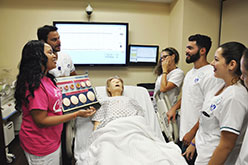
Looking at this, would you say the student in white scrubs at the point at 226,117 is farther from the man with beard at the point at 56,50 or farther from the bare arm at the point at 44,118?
the man with beard at the point at 56,50

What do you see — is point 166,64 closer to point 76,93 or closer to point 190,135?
point 190,135

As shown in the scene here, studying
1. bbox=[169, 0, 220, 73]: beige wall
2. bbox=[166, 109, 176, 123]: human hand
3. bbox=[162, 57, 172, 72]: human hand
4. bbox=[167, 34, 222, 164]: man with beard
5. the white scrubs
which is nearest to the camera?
the white scrubs

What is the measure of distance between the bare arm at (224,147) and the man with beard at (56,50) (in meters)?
1.56

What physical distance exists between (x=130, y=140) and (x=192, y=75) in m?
0.88

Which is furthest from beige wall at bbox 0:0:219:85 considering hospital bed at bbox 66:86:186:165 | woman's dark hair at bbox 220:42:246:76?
woman's dark hair at bbox 220:42:246:76

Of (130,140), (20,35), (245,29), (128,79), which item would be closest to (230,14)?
(245,29)

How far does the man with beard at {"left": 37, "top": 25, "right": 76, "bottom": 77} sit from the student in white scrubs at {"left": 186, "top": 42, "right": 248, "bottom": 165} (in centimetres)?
145

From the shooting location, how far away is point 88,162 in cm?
141

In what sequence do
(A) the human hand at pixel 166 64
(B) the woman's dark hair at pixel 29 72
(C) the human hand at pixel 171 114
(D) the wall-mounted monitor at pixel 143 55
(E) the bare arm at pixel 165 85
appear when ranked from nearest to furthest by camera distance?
(B) the woman's dark hair at pixel 29 72 → (C) the human hand at pixel 171 114 → (E) the bare arm at pixel 165 85 → (A) the human hand at pixel 166 64 → (D) the wall-mounted monitor at pixel 143 55

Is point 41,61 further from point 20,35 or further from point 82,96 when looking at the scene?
point 20,35

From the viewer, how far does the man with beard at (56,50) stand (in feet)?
6.26

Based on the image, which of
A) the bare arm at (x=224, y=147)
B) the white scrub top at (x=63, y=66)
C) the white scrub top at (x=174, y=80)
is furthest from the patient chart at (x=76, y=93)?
the bare arm at (x=224, y=147)

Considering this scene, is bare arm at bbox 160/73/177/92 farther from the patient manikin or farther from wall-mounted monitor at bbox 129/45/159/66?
wall-mounted monitor at bbox 129/45/159/66

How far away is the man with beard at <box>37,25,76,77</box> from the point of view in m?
1.91
